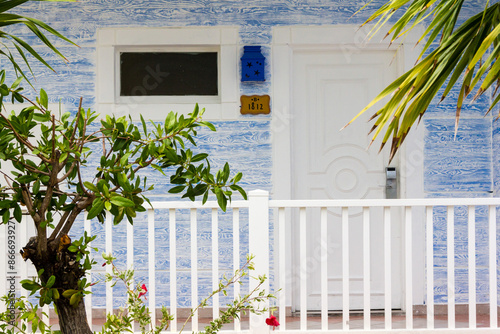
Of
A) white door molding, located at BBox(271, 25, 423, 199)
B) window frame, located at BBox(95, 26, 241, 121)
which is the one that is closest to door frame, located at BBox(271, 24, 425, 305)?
white door molding, located at BBox(271, 25, 423, 199)

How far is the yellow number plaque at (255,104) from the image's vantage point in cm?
465

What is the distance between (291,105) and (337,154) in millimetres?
502

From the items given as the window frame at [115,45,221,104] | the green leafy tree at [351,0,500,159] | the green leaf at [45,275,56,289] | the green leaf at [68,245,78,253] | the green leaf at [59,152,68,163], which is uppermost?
the window frame at [115,45,221,104]

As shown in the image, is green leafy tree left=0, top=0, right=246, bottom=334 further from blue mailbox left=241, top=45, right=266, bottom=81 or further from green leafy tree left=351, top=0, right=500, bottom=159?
blue mailbox left=241, top=45, right=266, bottom=81

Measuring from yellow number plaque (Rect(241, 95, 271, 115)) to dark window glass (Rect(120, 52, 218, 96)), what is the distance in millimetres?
246

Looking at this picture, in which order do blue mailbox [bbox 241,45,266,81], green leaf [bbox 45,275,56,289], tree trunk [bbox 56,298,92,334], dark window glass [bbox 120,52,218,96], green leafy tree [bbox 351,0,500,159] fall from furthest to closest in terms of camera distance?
dark window glass [bbox 120,52,218,96] < blue mailbox [bbox 241,45,266,81] < green leafy tree [bbox 351,0,500,159] < tree trunk [bbox 56,298,92,334] < green leaf [bbox 45,275,56,289]

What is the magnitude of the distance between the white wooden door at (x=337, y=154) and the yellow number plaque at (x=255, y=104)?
0.24 metres

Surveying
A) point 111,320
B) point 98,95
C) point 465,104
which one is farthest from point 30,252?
point 465,104

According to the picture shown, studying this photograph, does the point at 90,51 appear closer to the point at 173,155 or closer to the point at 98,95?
the point at 98,95

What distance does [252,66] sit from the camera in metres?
4.63

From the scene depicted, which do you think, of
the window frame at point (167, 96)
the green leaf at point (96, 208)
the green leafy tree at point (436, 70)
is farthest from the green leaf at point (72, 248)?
the window frame at point (167, 96)

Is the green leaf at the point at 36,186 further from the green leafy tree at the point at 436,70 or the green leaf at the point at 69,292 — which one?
the green leafy tree at the point at 436,70

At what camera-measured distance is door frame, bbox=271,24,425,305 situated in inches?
183

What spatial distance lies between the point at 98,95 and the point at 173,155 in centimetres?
294
